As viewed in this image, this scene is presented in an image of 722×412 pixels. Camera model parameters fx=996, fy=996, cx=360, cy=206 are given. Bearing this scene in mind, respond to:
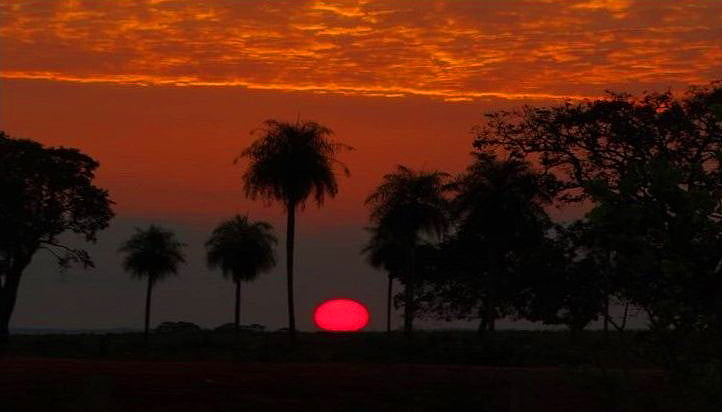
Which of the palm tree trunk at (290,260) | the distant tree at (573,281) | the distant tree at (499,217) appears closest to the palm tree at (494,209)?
the distant tree at (499,217)

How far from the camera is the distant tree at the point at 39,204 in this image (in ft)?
154

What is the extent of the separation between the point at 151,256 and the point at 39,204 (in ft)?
41.3

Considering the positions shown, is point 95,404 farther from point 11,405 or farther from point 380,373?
point 380,373

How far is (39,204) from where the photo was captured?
4859cm

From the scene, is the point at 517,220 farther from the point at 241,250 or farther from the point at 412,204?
the point at 241,250

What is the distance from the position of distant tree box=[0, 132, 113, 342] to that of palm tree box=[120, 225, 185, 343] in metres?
10.2

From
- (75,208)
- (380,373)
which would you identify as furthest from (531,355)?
(75,208)

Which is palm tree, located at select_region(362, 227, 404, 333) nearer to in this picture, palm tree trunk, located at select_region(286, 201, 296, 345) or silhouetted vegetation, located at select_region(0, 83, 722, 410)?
silhouetted vegetation, located at select_region(0, 83, 722, 410)

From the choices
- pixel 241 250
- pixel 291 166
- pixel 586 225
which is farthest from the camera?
pixel 241 250

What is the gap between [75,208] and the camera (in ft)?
162

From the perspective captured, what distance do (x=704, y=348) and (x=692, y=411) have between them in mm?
1003

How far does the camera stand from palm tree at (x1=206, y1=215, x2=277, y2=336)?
206ft

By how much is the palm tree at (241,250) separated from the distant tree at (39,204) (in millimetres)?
13678

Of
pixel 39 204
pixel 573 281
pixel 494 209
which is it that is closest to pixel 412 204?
pixel 494 209
